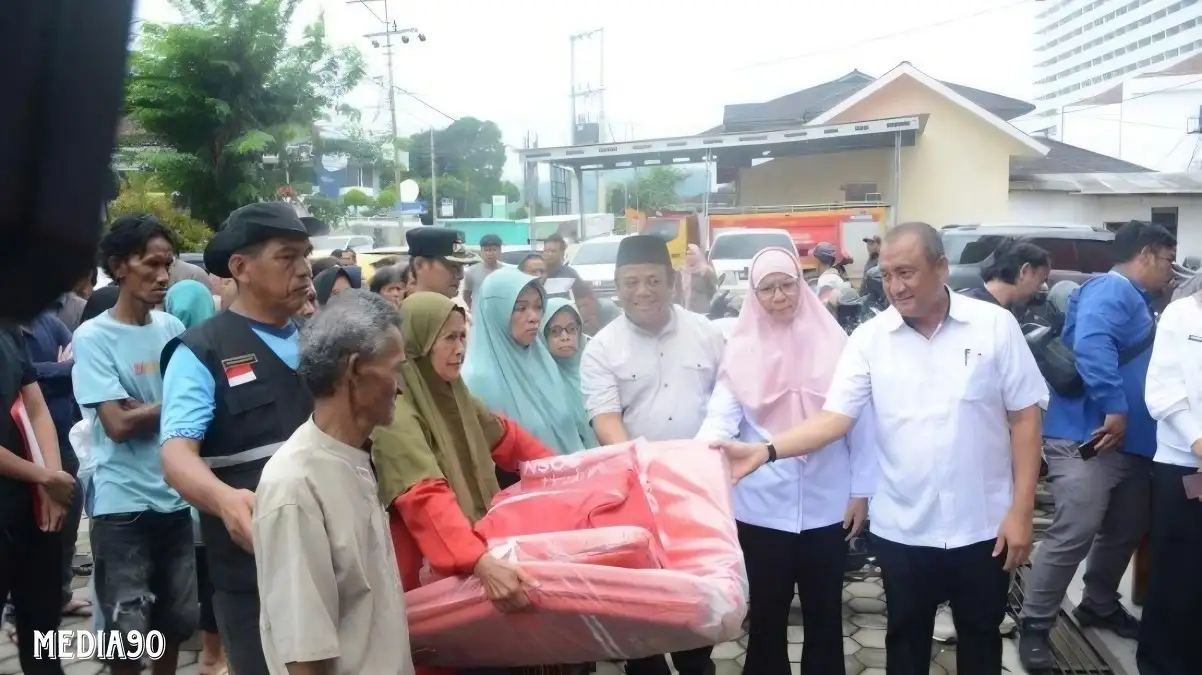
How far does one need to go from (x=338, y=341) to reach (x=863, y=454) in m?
1.94

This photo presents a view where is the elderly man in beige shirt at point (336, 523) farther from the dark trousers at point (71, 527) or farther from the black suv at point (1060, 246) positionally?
the black suv at point (1060, 246)

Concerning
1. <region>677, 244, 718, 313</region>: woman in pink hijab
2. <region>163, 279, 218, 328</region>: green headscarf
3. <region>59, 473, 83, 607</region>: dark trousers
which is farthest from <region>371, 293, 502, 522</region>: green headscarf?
<region>677, 244, 718, 313</region>: woman in pink hijab

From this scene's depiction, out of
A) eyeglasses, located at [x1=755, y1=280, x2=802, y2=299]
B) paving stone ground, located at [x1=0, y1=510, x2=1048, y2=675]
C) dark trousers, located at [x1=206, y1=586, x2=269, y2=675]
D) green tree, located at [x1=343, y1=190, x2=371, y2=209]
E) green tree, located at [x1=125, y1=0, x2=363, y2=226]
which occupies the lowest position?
paving stone ground, located at [x1=0, y1=510, x2=1048, y2=675]

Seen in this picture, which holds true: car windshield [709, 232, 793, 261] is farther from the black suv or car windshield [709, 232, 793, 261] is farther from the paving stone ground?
the paving stone ground

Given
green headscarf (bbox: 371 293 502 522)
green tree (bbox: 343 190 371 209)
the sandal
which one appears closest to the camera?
green headscarf (bbox: 371 293 502 522)

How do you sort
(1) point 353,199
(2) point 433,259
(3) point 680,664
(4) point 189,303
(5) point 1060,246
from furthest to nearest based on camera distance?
(1) point 353,199, (5) point 1060,246, (2) point 433,259, (4) point 189,303, (3) point 680,664

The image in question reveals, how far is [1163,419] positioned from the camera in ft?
10.0

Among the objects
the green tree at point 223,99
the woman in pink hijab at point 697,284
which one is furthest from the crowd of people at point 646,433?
the green tree at point 223,99

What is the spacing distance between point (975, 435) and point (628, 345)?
1177mm

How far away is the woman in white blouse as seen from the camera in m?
2.96

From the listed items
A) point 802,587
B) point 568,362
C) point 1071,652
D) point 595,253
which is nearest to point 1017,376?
point 802,587

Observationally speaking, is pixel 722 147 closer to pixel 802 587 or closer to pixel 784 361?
pixel 784 361

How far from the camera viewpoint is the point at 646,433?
3057 millimetres

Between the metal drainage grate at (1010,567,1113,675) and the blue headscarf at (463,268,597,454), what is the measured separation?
7.45 feet
